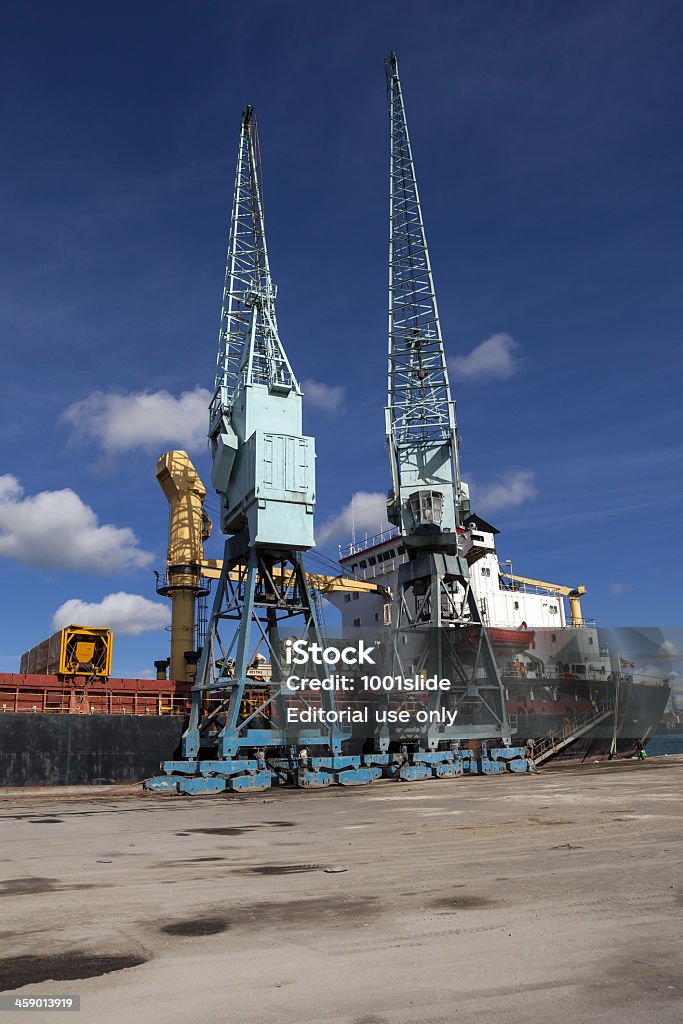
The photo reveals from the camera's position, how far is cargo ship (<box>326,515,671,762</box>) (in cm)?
5622

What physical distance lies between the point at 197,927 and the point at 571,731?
166 ft

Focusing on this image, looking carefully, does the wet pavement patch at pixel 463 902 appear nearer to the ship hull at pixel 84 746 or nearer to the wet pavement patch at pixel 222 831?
the wet pavement patch at pixel 222 831

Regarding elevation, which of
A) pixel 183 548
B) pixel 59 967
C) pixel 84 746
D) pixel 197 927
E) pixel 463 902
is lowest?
pixel 463 902

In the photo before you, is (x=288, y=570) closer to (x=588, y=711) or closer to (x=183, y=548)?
(x=183, y=548)

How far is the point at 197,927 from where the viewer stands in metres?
9.02

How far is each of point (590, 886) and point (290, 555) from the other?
3106cm

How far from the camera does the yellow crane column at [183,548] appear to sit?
160ft

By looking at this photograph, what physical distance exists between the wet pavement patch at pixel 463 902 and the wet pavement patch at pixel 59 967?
4.21 m

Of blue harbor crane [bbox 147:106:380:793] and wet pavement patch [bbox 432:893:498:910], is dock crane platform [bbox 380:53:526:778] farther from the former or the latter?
wet pavement patch [bbox 432:893:498:910]

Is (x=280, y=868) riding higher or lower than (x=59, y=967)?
lower

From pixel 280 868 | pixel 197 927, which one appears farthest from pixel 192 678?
pixel 197 927

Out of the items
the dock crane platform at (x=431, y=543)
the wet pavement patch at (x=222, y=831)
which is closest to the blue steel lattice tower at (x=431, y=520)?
the dock crane platform at (x=431, y=543)

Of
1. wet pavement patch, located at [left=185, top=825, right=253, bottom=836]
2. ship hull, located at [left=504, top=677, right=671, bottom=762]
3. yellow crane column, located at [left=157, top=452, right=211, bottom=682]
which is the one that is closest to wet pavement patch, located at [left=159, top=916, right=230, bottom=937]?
wet pavement patch, located at [left=185, top=825, right=253, bottom=836]

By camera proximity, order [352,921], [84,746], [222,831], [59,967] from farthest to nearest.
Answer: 1. [84,746]
2. [222,831]
3. [352,921]
4. [59,967]
